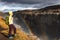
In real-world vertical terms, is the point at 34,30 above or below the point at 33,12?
below

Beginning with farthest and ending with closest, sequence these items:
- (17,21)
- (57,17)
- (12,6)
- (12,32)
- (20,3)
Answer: (20,3), (12,6), (17,21), (57,17), (12,32)

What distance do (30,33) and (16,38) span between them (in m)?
3.35

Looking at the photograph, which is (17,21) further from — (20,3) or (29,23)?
(20,3)

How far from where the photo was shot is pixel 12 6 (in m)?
27.1

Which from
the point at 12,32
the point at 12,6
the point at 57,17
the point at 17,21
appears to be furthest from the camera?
the point at 12,6

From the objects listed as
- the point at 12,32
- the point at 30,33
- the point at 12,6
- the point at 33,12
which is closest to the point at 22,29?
the point at 30,33

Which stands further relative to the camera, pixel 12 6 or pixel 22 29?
pixel 12 6

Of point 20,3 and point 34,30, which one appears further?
point 20,3

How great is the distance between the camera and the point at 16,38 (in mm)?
17234

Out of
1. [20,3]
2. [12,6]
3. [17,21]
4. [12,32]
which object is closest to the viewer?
[12,32]

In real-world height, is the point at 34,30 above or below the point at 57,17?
below

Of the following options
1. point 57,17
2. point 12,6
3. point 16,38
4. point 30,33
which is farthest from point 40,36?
point 12,6

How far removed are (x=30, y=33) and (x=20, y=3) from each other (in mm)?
9213

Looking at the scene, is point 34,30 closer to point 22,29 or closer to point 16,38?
point 22,29
